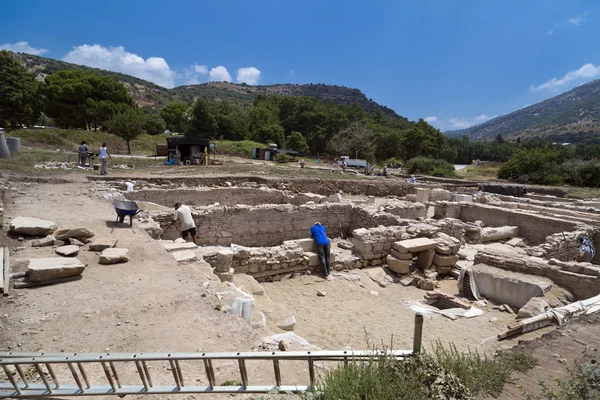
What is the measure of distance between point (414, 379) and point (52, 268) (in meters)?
4.88

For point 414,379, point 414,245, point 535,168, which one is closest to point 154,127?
point 414,245

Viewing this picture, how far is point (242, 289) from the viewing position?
6168 mm

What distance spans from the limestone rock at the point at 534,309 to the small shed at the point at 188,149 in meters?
24.4

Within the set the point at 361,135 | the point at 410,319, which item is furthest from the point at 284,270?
the point at 361,135

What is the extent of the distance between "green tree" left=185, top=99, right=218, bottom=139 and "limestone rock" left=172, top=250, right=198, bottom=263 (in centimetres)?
4370

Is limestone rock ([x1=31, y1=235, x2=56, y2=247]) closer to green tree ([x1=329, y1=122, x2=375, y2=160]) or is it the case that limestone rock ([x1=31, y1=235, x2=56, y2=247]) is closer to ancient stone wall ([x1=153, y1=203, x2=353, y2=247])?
ancient stone wall ([x1=153, y1=203, x2=353, y2=247])

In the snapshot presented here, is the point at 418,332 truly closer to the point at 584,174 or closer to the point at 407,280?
the point at 407,280

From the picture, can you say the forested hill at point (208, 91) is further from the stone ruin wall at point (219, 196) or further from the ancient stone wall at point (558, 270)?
the ancient stone wall at point (558, 270)

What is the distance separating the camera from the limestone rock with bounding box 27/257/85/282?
4273mm

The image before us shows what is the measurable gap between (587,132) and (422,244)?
142 metres

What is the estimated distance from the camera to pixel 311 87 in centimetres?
19262

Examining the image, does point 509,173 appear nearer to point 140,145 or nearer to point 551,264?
point 551,264

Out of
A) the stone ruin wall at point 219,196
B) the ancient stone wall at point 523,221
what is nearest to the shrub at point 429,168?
the ancient stone wall at point 523,221

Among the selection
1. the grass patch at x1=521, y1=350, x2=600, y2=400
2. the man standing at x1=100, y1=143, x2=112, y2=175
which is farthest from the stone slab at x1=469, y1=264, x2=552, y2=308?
the man standing at x1=100, y1=143, x2=112, y2=175
